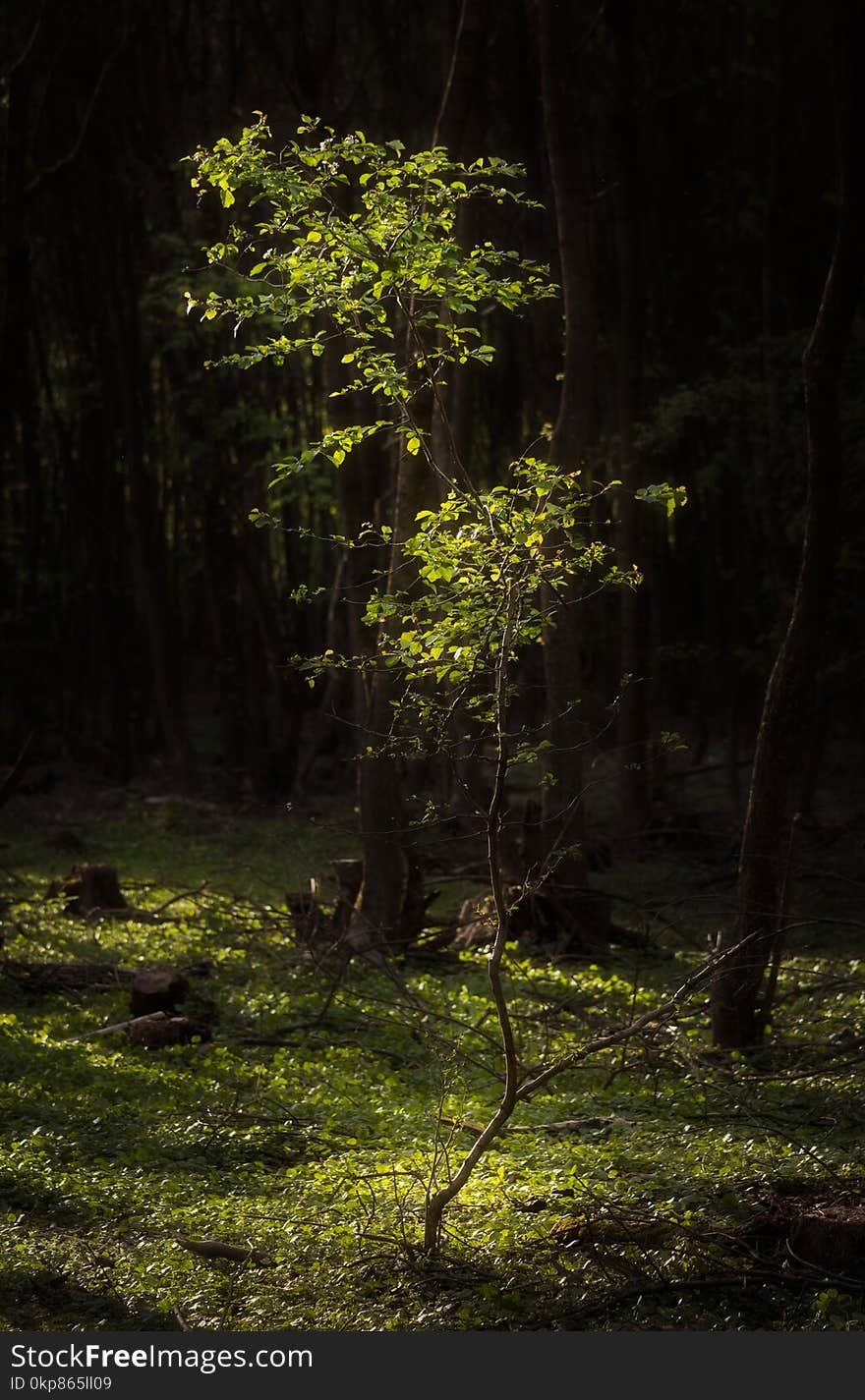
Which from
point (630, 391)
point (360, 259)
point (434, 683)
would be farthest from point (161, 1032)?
point (630, 391)

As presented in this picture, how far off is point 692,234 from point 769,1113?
20.2m

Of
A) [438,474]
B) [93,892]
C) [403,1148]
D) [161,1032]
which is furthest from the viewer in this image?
[93,892]

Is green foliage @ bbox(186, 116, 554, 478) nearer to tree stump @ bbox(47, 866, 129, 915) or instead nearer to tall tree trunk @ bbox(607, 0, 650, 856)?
tree stump @ bbox(47, 866, 129, 915)

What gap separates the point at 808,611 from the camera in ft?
31.7

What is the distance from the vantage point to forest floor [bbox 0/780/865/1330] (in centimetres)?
618

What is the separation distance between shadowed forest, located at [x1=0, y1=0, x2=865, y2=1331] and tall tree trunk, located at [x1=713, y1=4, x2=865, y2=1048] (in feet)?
0.11

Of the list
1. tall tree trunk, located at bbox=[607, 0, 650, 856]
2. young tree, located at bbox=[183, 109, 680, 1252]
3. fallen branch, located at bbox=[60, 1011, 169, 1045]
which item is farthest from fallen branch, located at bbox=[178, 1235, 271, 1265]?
tall tree trunk, located at bbox=[607, 0, 650, 856]

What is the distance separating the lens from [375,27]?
19.1 metres

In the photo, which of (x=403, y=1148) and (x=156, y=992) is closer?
(x=403, y=1148)

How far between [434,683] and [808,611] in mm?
3053

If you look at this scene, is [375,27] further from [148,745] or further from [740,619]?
[148,745]

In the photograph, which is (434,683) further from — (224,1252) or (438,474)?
(224,1252)

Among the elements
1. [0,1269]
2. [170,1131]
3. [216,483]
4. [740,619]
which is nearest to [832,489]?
[170,1131]

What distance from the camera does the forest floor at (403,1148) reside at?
6180 mm
